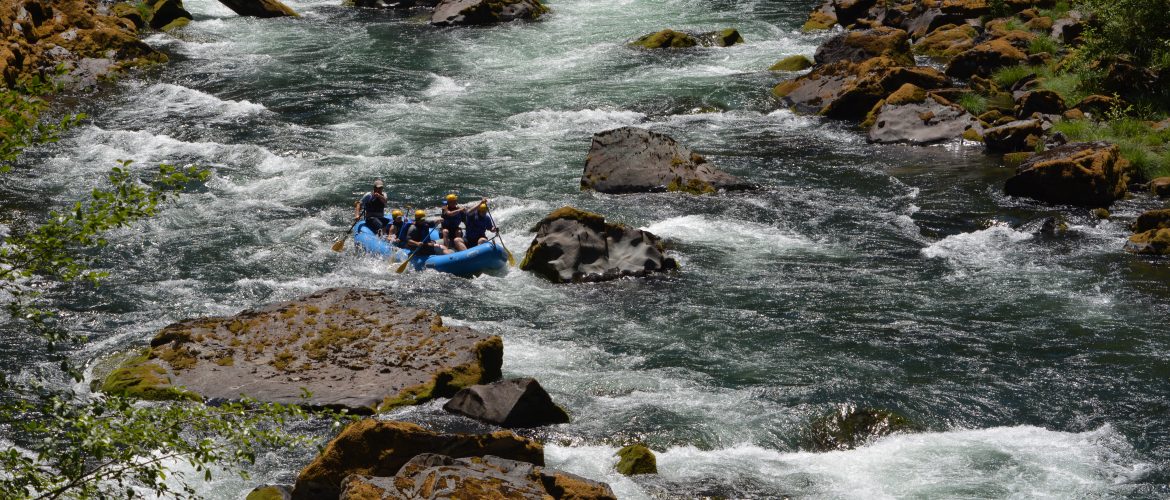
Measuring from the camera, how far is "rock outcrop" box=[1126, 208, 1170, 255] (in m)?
16.5

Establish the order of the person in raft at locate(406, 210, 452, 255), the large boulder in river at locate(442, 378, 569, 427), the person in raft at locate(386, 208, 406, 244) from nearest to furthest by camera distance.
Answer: the large boulder in river at locate(442, 378, 569, 427)
the person in raft at locate(406, 210, 452, 255)
the person in raft at locate(386, 208, 406, 244)

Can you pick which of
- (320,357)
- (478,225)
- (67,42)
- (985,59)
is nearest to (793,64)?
(985,59)

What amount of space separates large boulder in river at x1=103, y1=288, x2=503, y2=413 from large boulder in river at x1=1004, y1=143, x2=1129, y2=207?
10848 mm

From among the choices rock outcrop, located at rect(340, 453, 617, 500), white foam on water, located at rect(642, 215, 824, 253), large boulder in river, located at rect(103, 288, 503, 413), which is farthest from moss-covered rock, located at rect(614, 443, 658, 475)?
white foam on water, located at rect(642, 215, 824, 253)

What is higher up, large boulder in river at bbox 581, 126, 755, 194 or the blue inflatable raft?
large boulder in river at bbox 581, 126, 755, 194

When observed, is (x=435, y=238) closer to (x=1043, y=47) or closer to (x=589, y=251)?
(x=589, y=251)

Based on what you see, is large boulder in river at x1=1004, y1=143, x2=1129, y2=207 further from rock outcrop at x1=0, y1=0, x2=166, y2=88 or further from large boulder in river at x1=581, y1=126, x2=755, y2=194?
rock outcrop at x1=0, y1=0, x2=166, y2=88

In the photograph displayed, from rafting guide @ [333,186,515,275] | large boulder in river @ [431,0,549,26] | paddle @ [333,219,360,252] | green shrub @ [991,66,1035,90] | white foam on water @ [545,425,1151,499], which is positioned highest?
green shrub @ [991,66,1035,90]

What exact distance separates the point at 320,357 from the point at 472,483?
482cm

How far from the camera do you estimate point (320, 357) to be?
43.6 feet

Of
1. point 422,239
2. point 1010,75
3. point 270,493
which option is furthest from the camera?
point 1010,75

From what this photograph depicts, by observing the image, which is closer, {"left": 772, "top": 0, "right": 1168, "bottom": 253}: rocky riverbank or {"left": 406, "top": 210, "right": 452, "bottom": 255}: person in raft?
{"left": 406, "top": 210, "right": 452, "bottom": 255}: person in raft

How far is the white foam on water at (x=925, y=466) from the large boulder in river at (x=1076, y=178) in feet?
26.3

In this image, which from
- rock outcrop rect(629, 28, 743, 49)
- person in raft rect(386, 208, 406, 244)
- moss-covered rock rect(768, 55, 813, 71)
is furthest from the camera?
rock outcrop rect(629, 28, 743, 49)
